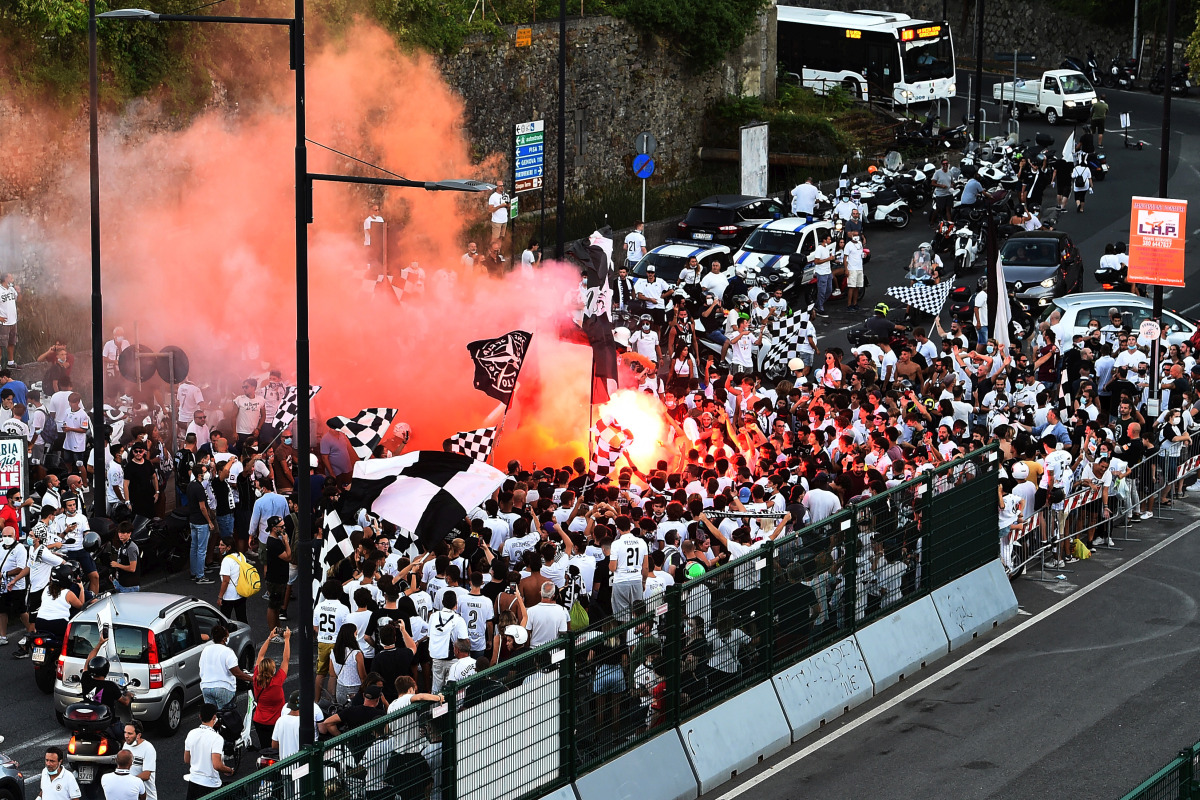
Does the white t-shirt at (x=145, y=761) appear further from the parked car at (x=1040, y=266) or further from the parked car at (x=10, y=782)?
the parked car at (x=1040, y=266)

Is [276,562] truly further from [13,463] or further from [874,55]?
[874,55]

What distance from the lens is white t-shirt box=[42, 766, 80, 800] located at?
459 inches

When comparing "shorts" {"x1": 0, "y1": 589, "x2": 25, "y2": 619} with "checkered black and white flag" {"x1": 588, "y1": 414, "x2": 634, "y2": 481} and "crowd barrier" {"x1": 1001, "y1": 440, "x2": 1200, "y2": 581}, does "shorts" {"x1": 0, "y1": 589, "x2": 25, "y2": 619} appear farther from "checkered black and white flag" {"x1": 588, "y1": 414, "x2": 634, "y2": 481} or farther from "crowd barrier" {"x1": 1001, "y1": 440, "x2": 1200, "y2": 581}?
"crowd barrier" {"x1": 1001, "y1": 440, "x2": 1200, "y2": 581}

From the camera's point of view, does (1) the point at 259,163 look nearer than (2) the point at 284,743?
No

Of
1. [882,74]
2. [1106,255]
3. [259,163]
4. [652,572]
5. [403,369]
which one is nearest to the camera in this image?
[652,572]

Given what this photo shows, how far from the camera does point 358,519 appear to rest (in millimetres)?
16031

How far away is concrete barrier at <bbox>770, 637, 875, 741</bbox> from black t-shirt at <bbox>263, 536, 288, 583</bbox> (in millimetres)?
5183

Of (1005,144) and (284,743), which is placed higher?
(1005,144)

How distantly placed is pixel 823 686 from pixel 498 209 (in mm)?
18060

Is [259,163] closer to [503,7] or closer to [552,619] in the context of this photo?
[503,7]

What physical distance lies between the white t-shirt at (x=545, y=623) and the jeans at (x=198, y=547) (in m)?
5.58

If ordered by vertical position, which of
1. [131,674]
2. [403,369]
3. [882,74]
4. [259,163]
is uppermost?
[882,74]

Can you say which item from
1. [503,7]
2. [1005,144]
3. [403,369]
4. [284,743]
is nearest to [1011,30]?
[1005,144]

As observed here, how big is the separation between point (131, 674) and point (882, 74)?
110 feet
